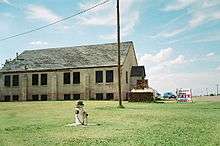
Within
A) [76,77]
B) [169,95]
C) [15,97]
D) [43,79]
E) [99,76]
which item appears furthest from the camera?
[169,95]

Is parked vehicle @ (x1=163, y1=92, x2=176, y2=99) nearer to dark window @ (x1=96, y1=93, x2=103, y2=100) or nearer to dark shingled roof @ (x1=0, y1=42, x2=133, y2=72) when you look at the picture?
dark shingled roof @ (x1=0, y1=42, x2=133, y2=72)

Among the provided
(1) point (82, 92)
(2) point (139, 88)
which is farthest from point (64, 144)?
(1) point (82, 92)

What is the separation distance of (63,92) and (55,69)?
12.8ft

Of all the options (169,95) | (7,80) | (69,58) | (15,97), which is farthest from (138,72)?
(7,80)

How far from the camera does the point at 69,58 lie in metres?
55.8

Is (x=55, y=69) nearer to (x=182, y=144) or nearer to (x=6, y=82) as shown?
(x=6, y=82)

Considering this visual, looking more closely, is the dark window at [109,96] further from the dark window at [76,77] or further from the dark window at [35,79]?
the dark window at [35,79]

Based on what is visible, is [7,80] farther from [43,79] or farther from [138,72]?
[138,72]

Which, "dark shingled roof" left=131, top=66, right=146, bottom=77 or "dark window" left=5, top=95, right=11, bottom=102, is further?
"dark window" left=5, top=95, right=11, bottom=102

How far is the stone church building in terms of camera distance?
5159cm

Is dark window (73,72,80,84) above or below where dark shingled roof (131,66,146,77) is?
below

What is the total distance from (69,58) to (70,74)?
3531 millimetres

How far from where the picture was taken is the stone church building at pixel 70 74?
51.6 m

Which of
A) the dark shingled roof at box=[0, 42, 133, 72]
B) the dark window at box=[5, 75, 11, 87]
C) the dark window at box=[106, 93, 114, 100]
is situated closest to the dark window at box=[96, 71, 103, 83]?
the dark shingled roof at box=[0, 42, 133, 72]
